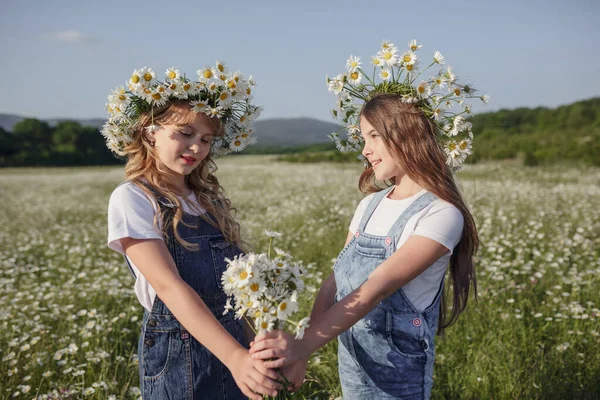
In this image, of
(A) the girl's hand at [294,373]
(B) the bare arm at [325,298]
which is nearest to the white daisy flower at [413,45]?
(B) the bare arm at [325,298]

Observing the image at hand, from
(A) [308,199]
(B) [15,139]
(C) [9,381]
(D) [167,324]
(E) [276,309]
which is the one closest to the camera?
(E) [276,309]

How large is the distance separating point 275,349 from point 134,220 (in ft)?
2.42

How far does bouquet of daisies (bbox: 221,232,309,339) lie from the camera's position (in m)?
1.47

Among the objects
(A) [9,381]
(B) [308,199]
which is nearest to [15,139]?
(B) [308,199]

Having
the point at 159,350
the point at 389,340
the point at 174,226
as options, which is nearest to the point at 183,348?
→ the point at 159,350

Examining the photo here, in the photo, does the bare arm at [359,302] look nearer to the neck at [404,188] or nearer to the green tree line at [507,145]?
the neck at [404,188]

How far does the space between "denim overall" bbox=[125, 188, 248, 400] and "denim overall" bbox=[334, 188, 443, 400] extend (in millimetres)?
545

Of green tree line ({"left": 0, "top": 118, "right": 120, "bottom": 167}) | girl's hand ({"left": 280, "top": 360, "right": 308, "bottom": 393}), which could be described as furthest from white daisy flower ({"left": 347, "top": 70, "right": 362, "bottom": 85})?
green tree line ({"left": 0, "top": 118, "right": 120, "bottom": 167})

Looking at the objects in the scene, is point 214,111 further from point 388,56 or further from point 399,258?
point 399,258

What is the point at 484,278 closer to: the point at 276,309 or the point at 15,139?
the point at 276,309

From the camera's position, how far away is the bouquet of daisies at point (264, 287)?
4.81 feet

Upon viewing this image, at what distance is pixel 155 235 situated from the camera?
1.85 meters

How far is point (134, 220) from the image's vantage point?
1.85 metres

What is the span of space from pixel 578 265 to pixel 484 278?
1059 millimetres
